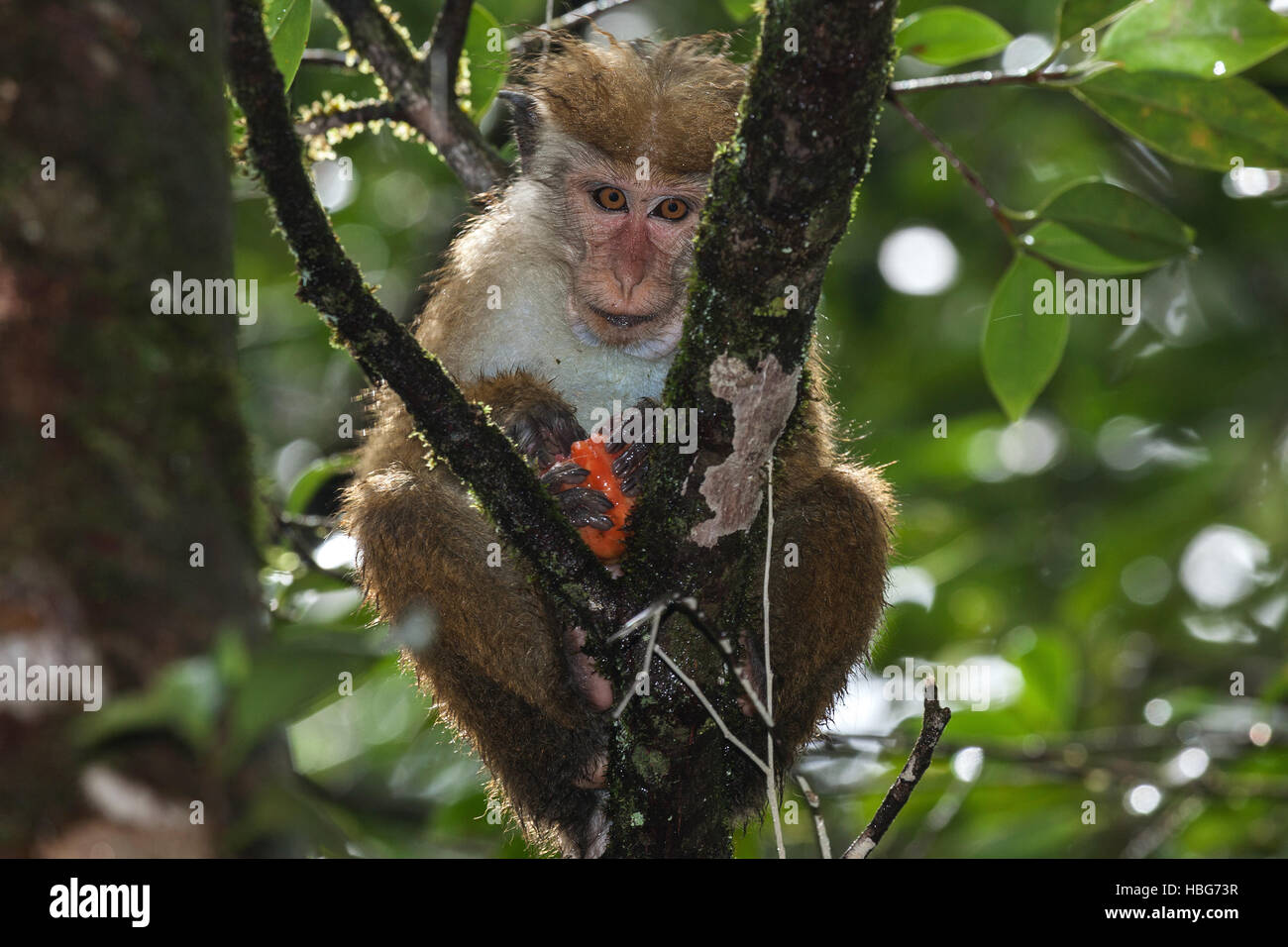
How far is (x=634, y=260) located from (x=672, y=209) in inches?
13.8

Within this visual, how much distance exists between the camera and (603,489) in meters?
3.95

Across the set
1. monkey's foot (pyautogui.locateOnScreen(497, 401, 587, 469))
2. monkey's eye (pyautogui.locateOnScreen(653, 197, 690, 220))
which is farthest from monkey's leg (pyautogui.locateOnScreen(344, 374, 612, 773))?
monkey's eye (pyautogui.locateOnScreen(653, 197, 690, 220))

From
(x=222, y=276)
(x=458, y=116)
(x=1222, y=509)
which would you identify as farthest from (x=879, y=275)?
(x=222, y=276)

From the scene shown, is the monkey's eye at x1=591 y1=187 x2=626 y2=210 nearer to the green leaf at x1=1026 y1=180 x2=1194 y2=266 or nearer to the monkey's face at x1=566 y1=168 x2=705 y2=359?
the monkey's face at x1=566 y1=168 x2=705 y2=359

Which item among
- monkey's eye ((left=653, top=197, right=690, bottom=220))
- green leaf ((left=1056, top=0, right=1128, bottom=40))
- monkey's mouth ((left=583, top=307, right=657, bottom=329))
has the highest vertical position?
green leaf ((left=1056, top=0, right=1128, bottom=40))

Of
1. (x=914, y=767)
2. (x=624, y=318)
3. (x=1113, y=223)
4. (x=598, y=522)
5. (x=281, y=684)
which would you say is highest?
(x=1113, y=223)

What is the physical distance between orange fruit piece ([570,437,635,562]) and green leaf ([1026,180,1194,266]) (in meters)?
1.56

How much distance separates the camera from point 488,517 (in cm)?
313

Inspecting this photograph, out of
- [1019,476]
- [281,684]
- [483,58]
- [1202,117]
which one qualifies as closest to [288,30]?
[483,58]

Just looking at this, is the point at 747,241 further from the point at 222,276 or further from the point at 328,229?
the point at 222,276

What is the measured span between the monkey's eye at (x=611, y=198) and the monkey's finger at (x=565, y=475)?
154cm

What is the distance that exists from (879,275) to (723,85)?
381 centimetres

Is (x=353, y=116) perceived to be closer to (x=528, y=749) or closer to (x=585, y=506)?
(x=585, y=506)

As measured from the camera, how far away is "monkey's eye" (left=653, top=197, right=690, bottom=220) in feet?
16.1
